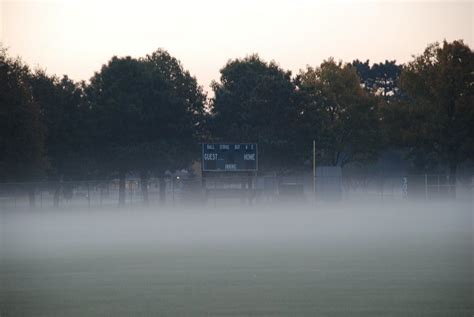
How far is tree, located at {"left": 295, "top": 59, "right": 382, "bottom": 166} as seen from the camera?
3366 inches

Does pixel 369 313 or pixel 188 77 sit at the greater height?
pixel 188 77

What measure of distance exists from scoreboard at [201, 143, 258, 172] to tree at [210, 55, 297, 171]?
2077cm

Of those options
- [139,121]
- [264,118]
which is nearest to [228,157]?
[139,121]

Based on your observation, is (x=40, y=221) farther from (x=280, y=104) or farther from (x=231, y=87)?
(x=231, y=87)

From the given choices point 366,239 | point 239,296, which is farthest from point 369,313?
point 366,239

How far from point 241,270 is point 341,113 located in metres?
68.9

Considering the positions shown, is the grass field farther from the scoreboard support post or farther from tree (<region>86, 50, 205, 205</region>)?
tree (<region>86, 50, 205, 205</region>)

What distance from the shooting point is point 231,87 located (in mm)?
90562

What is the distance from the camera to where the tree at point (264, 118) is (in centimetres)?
7988

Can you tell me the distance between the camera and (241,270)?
69.5ft

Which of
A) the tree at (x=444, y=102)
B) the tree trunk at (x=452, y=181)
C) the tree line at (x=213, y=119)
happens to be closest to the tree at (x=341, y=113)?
the tree line at (x=213, y=119)

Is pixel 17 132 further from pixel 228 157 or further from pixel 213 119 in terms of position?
pixel 213 119

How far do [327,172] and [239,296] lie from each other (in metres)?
50.9

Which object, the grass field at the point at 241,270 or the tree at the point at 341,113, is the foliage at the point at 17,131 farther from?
the tree at the point at 341,113
